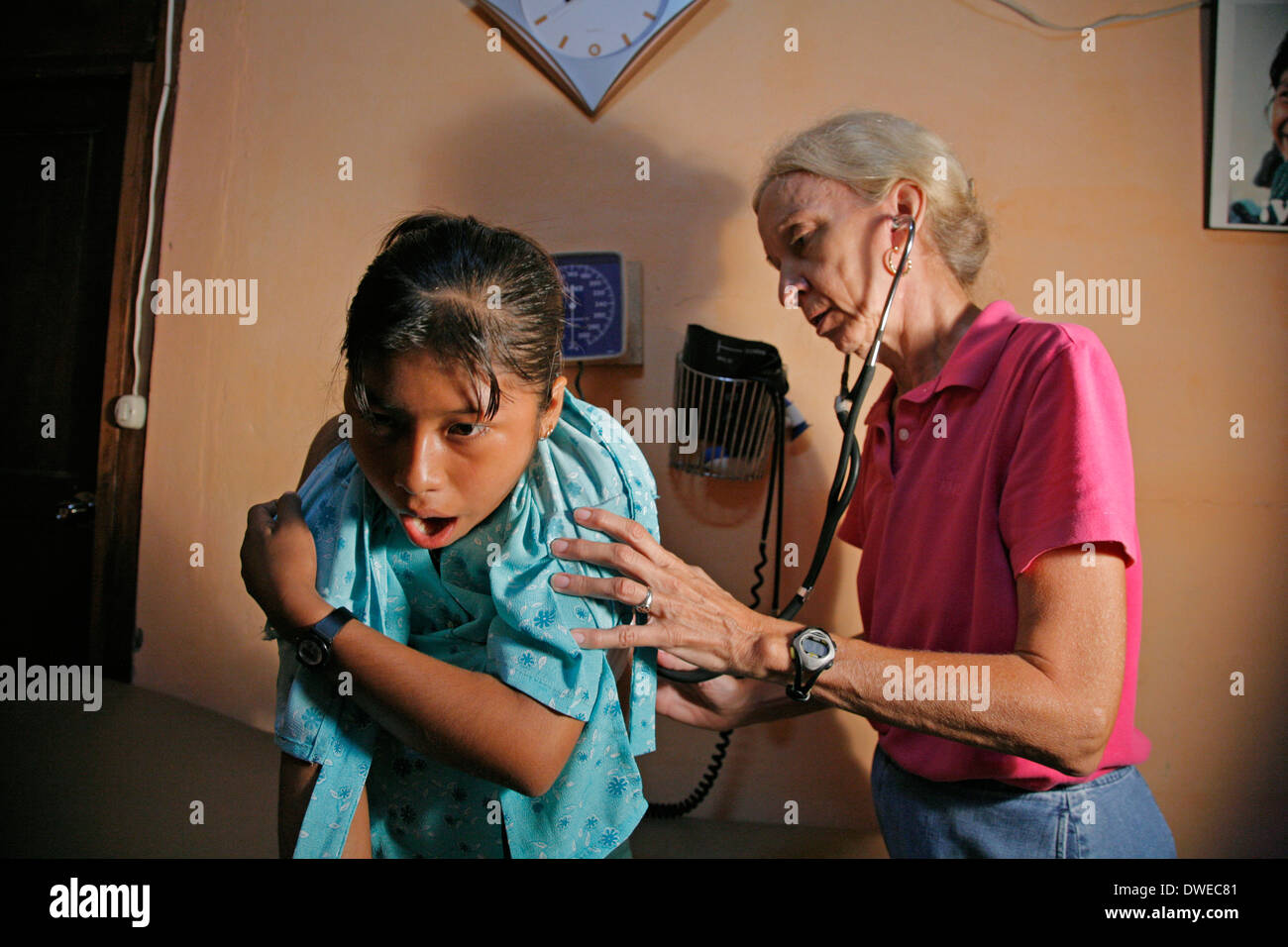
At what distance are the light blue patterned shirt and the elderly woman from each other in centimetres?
4

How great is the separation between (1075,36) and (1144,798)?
864 millimetres

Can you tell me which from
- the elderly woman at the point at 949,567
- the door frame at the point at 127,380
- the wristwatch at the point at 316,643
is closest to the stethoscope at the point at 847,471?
the elderly woman at the point at 949,567

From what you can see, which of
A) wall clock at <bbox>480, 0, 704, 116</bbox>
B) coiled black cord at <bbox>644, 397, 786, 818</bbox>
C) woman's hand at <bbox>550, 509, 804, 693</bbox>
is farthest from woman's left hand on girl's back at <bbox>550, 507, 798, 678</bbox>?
wall clock at <bbox>480, 0, 704, 116</bbox>

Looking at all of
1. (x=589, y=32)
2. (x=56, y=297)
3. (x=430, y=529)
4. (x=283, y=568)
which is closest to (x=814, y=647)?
(x=430, y=529)

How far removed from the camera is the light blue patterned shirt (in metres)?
0.55

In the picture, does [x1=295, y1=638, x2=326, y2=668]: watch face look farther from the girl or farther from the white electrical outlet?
the white electrical outlet

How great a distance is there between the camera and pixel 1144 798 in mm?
705

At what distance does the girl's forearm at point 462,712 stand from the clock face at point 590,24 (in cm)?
71

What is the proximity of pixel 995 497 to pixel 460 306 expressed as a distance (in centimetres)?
52

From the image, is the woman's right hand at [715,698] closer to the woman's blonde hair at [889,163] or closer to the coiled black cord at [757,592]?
the coiled black cord at [757,592]

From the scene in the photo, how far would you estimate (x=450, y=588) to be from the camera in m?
0.61

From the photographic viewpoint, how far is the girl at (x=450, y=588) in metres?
0.53

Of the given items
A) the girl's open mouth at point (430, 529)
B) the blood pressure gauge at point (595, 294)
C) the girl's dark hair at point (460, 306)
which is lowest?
the girl's open mouth at point (430, 529)

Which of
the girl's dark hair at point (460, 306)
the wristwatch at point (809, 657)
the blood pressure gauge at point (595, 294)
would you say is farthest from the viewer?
the blood pressure gauge at point (595, 294)
